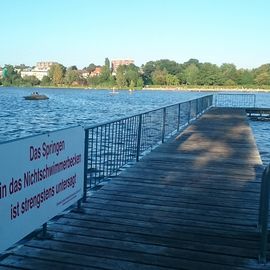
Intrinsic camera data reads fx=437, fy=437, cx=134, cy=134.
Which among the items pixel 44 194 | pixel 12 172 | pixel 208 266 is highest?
pixel 12 172

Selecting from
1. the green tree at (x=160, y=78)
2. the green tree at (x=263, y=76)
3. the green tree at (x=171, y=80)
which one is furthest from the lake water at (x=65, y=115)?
the green tree at (x=160, y=78)

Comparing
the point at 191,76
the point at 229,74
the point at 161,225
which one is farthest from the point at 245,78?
the point at 161,225

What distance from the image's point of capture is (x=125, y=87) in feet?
635

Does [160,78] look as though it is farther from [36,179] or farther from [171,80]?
[36,179]

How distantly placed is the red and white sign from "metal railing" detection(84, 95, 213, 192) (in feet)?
2.57

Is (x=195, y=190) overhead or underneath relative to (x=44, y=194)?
underneath

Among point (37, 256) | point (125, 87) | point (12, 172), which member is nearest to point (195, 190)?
point (37, 256)

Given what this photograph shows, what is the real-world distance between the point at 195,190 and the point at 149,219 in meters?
1.88

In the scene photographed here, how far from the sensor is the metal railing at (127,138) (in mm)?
10008

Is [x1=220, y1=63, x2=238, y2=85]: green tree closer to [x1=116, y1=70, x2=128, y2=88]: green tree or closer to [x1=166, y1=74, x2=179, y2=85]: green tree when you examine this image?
[x1=166, y1=74, x2=179, y2=85]: green tree

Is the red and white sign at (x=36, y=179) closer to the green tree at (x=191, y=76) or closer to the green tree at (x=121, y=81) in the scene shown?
the green tree at (x=191, y=76)

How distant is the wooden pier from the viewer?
457 centimetres

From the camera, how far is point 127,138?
11.2m

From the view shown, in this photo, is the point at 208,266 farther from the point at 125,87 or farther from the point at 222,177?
the point at 125,87
